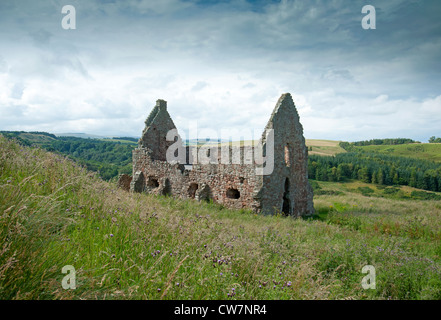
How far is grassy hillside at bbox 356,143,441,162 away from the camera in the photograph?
8075cm

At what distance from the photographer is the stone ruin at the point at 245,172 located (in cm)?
1441

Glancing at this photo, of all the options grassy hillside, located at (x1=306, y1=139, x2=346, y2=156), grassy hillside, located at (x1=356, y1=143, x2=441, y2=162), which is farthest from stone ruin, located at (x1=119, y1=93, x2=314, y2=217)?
grassy hillside, located at (x1=356, y1=143, x2=441, y2=162)

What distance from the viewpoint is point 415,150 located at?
86375 millimetres

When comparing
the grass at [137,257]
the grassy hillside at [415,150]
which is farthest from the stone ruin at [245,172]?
the grassy hillside at [415,150]

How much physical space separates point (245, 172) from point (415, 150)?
9430 cm

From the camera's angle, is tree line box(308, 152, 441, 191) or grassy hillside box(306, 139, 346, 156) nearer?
tree line box(308, 152, 441, 191)

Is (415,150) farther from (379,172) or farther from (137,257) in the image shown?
(137,257)

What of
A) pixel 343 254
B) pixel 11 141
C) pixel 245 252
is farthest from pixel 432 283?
pixel 11 141

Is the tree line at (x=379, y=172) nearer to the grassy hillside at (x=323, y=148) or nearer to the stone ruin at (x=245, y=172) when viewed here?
the grassy hillside at (x=323, y=148)

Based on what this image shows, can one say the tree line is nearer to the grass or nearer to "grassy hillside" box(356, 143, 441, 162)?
"grassy hillside" box(356, 143, 441, 162)

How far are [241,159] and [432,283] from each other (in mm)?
10185

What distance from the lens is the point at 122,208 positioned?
6008mm

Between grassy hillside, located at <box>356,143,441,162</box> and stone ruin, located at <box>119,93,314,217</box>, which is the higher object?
grassy hillside, located at <box>356,143,441,162</box>

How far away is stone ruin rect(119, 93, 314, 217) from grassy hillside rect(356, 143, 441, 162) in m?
81.0
